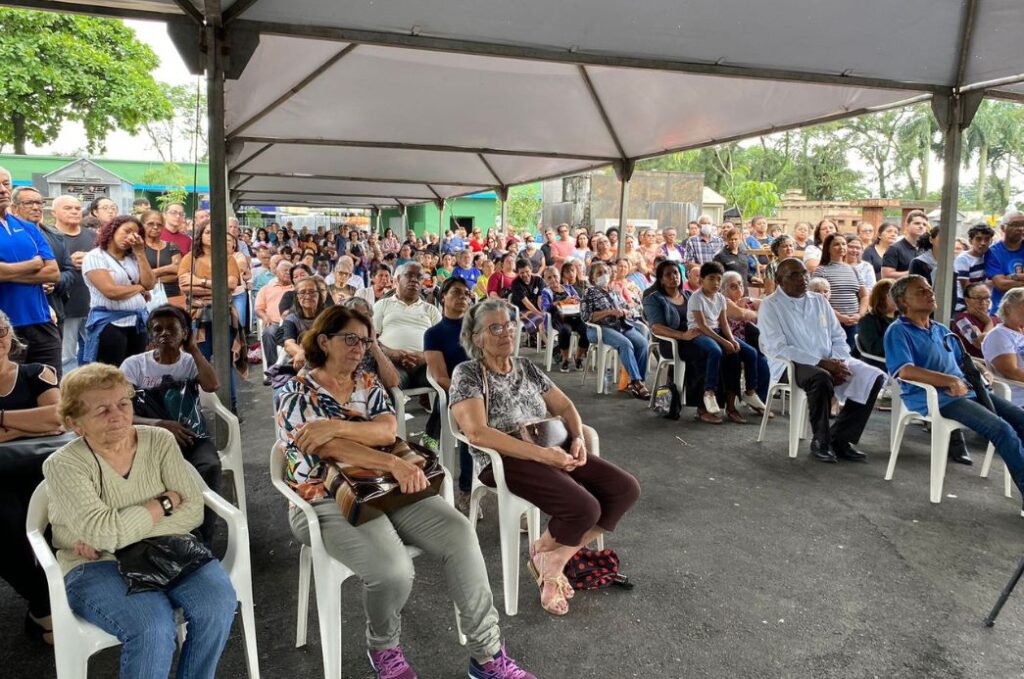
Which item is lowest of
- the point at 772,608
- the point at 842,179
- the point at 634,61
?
the point at 772,608

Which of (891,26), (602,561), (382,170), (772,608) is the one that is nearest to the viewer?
(772,608)

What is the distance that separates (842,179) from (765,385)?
125ft

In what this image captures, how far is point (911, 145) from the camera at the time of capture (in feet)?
124

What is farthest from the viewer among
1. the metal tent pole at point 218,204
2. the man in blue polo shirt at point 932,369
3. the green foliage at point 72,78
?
the green foliage at point 72,78

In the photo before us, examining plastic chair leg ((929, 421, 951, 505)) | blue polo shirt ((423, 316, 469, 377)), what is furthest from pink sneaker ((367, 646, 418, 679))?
plastic chair leg ((929, 421, 951, 505))

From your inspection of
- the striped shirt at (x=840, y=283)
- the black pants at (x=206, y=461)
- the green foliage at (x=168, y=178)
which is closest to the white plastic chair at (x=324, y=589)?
the black pants at (x=206, y=461)

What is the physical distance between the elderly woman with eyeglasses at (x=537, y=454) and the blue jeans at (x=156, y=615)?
1156 millimetres

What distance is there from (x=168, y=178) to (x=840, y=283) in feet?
90.7

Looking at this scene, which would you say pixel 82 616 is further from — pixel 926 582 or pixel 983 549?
pixel 983 549

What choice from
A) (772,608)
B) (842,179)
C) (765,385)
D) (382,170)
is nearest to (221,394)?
(772,608)

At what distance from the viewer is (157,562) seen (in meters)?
2.01

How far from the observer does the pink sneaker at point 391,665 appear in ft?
7.32

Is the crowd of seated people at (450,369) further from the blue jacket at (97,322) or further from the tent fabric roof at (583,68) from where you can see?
the tent fabric roof at (583,68)

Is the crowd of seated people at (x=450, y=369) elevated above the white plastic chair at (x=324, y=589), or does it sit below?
above
